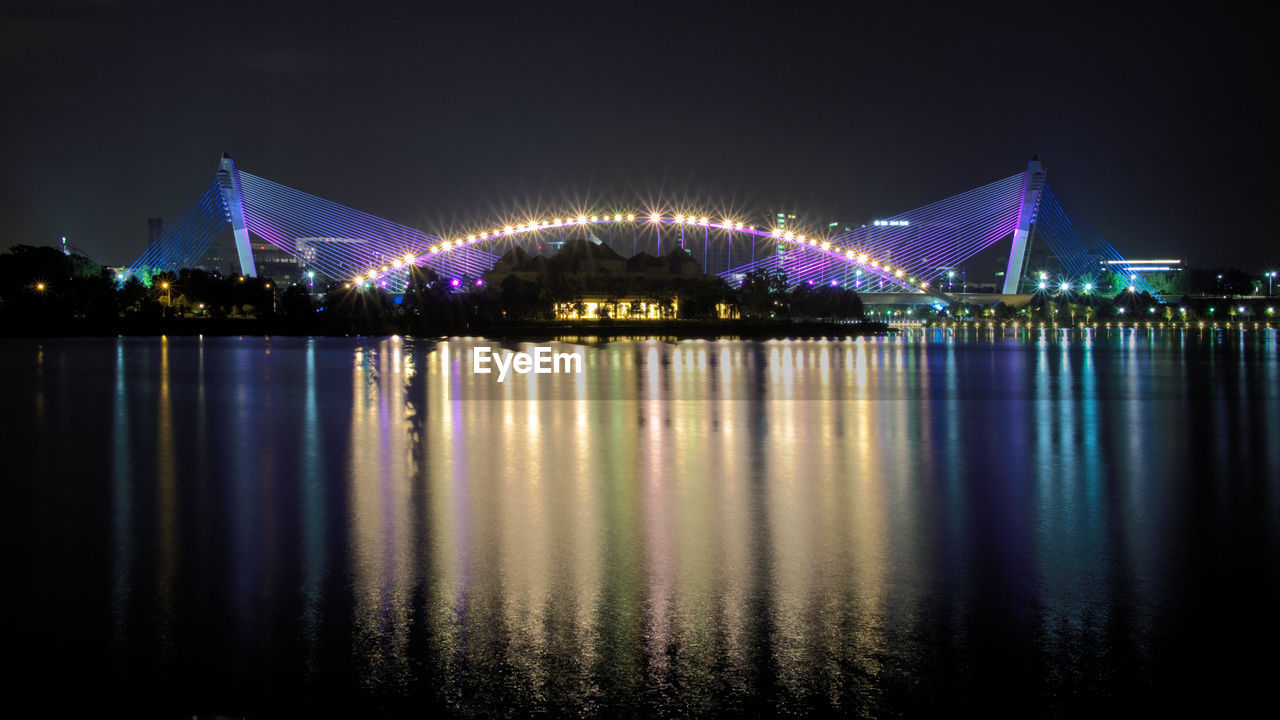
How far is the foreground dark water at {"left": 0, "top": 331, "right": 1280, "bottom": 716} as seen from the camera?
16.2 ft

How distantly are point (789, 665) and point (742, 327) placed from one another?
7844cm

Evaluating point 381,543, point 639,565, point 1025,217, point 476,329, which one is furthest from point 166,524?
point 1025,217

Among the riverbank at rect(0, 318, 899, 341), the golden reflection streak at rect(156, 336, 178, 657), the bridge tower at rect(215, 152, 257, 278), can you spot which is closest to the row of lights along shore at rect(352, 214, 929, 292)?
the riverbank at rect(0, 318, 899, 341)

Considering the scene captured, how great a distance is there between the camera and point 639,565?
6977mm

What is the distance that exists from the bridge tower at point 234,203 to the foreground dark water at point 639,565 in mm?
57231

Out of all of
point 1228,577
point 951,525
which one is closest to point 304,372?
point 951,525

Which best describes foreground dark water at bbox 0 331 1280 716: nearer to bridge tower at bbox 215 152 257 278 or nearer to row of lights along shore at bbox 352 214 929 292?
bridge tower at bbox 215 152 257 278

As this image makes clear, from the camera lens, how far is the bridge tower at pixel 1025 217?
3083 inches

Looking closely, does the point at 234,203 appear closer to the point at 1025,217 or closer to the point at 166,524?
the point at 1025,217

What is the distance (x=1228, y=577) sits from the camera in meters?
6.73

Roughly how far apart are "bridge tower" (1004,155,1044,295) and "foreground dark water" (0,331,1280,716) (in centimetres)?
6562

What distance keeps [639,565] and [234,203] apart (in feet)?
230

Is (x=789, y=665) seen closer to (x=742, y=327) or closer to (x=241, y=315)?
(x=742, y=327)

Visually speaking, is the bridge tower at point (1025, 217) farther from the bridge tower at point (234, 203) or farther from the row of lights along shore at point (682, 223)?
the bridge tower at point (234, 203)
